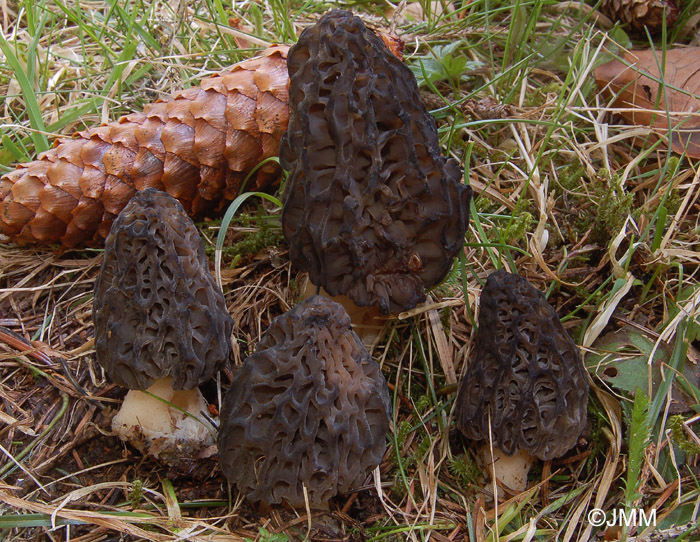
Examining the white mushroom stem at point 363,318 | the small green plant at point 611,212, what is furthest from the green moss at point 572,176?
the white mushroom stem at point 363,318

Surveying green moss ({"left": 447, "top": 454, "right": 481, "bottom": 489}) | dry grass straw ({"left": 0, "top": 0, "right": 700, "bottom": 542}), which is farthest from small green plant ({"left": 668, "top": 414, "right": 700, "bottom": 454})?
green moss ({"left": 447, "top": 454, "right": 481, "bottom": 489})

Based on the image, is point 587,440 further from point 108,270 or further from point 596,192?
point 108,270

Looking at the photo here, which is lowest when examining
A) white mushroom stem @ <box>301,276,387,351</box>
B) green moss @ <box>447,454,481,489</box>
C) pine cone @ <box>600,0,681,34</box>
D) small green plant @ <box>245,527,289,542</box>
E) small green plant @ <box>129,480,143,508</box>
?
green moss @ <box>447,454,481,489</box>

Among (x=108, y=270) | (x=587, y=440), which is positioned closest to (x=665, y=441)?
(x=587, y=440)

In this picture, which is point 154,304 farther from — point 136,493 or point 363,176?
point 363,176

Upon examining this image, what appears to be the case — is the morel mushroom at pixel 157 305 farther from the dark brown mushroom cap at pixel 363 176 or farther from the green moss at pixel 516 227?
the green moss at pixel 516 227

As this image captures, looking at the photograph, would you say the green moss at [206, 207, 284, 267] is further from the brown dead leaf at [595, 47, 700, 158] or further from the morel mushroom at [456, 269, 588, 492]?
the brown dead leaf at [595, 47, 700, 158]
